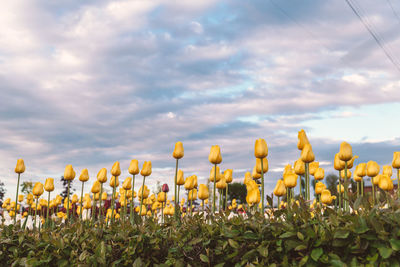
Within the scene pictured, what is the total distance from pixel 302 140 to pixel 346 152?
49 centimetres

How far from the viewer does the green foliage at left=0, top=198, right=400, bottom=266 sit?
8.84ft

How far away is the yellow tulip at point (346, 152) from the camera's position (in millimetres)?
4141

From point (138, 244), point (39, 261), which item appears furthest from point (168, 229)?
point (39, 261)

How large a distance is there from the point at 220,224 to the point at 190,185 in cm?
186

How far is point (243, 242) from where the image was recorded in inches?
126

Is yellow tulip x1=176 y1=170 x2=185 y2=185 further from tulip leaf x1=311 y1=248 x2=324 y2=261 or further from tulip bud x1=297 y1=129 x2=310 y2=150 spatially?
tulip leaf x1=311 y1=248 x2=324 y2=261

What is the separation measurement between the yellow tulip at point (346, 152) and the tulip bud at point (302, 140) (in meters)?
0.38

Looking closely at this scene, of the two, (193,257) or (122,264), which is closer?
(193,257)

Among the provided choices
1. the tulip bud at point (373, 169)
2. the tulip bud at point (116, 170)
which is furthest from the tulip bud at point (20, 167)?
the tulip bud at point (373, 169)

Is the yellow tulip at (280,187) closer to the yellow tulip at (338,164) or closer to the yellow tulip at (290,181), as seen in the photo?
the yellow tulip at (290,181)

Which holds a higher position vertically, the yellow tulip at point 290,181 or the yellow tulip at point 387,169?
the yellow tulip at point 387,169

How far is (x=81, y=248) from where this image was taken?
3873mm

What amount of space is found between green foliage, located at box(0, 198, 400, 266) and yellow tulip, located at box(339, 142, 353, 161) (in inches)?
39.7

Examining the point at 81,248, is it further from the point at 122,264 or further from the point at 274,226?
the point at 274,226
